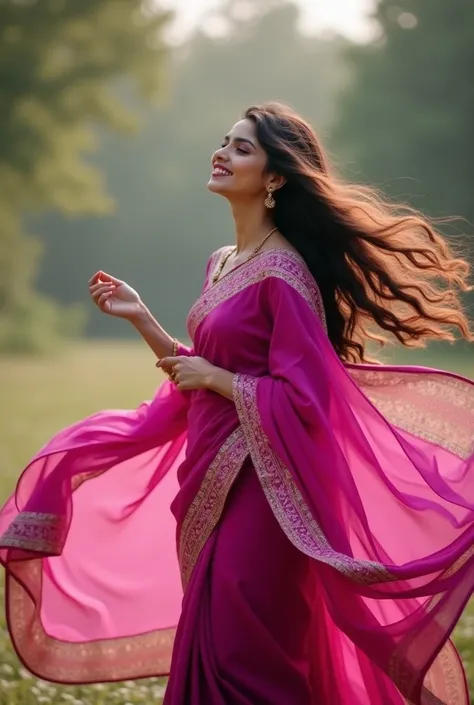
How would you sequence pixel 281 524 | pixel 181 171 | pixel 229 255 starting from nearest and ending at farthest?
pixel 281 524 → pixel 229 255 → pixel 181 171

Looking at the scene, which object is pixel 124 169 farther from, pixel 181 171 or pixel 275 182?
pixel 275 182

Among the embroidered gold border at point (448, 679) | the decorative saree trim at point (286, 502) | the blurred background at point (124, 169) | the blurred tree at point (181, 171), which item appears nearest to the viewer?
the decorative saree trim at point (286, 502)

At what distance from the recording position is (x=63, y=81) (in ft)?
66.6

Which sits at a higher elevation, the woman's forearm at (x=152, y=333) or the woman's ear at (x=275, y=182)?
the woman's ear at (x=275, y=182)

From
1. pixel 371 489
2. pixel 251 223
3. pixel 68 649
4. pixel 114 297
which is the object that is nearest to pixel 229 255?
pixel 251 223

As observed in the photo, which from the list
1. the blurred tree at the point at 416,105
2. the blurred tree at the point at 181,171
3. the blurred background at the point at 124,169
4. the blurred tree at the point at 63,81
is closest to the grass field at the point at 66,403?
the blurred background at the point at 124,169

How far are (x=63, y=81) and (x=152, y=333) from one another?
17.8 metres

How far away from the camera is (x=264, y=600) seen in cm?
309

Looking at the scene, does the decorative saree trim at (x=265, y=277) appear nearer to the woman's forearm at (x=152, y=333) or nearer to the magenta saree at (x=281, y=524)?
the magenta saree at (x=281, y=524)

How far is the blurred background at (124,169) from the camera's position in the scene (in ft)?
58.8

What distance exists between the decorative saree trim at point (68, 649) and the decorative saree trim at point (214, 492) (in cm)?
60

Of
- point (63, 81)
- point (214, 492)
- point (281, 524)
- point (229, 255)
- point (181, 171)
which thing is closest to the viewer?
point (281, 524)

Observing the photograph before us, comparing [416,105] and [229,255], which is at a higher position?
[416,105]

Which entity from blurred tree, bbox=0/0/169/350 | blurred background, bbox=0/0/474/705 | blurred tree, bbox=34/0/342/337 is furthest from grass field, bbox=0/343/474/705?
blurred tree, bbox=34/0/342/337
